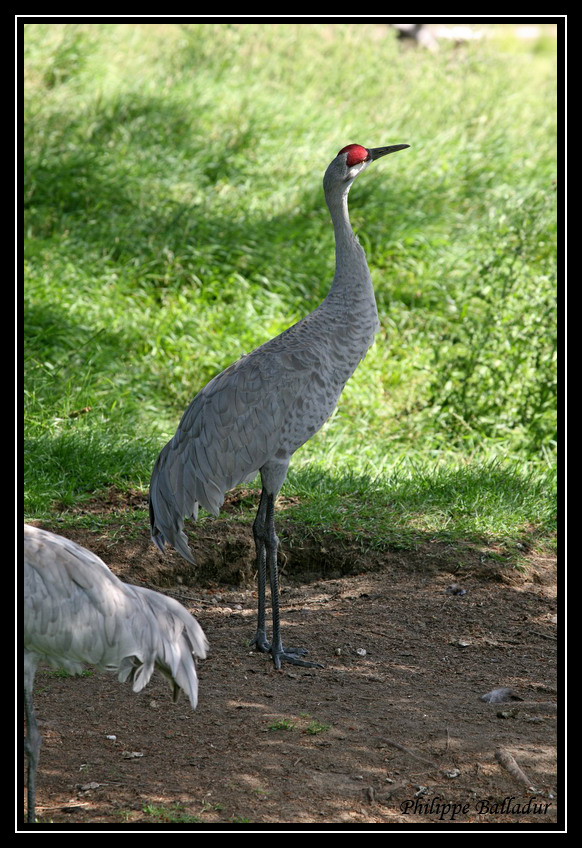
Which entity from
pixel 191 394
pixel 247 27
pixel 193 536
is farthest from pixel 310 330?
pixel 247 27

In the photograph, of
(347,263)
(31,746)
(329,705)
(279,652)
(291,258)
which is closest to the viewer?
(31,746)

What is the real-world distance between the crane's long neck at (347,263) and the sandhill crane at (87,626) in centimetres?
202

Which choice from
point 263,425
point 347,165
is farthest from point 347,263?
point 263,425

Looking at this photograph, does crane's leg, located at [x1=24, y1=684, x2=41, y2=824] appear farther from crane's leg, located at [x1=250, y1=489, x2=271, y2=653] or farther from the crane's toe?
crane's leg, located at [x1=250, y1=489, x2=271, y2=653]

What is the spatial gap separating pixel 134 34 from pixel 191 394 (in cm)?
746

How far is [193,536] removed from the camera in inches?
208

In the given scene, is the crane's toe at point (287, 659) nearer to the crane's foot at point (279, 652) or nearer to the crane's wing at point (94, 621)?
the crane's foot at point (279, 652)

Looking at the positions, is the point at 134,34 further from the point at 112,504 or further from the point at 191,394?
the point at 112,504

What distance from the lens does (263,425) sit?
4.38 m

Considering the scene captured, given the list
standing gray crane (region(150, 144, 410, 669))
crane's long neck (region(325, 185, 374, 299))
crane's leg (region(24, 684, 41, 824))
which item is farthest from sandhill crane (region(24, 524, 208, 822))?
crane's long neck (region(325, 185, 374, 299))
